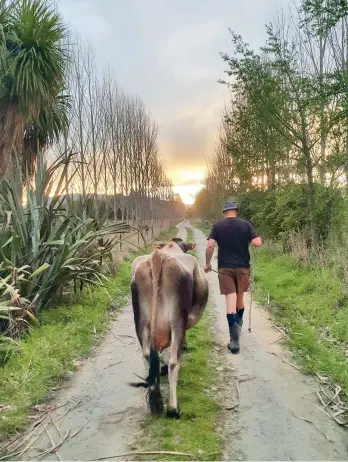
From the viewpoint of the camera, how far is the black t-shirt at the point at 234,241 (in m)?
6.04

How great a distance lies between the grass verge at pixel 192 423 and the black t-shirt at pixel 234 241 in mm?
1542

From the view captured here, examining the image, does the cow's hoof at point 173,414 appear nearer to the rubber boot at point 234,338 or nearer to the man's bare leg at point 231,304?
the rubber boot at point 234,338

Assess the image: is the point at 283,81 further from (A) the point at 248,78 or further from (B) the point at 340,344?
(B) the point at 340,344

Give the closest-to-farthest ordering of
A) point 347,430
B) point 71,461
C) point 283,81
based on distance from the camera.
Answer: point 71,461
point 347,430
point 283,81

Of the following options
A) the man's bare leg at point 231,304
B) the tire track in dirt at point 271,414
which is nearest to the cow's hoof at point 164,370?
the tire track in dirt at point 271,414

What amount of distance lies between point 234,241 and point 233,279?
55cm

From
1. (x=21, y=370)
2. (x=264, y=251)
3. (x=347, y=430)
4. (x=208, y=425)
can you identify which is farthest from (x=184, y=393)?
(x=264, y=251)

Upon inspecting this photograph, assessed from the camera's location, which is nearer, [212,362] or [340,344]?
[212,362]

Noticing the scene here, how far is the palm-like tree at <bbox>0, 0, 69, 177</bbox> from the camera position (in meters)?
11.8

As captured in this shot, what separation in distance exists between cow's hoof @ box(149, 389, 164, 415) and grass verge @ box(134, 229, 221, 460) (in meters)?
0.06

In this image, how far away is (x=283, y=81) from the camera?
11570mm

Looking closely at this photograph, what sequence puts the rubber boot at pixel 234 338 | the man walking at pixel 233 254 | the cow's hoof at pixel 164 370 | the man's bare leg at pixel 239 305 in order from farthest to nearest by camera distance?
the man's bare leg at pixel 239 305, the man walking at pixel 233 254, the rubber boot at pixel 234 338, the cow's hoof at pixel 164 370

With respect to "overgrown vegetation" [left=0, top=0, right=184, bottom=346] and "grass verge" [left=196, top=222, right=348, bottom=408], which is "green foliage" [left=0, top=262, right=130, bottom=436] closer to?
"overgrown vegetation" [left=0, top=0, right=184, bottom=346]

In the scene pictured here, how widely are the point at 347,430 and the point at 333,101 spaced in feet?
29.2
